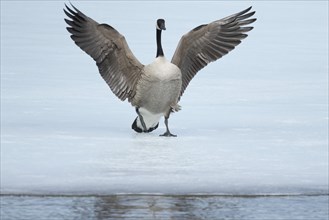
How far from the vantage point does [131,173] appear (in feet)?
25.9

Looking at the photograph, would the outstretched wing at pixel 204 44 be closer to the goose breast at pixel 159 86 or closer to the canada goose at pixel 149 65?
the canada goose at pixel 149 65

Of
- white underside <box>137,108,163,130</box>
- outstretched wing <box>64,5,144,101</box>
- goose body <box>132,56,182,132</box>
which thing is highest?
outstretched wing <box>64,5,144,101</box>

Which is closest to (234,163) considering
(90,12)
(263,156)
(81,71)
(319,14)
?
(263,156)

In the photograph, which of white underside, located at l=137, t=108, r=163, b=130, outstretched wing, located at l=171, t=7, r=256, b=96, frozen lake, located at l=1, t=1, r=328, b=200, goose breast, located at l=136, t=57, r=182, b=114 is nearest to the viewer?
frozen lake, located at l=1, t=1, r=328, b=200

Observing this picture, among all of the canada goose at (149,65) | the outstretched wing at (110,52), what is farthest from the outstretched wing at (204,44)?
the outstretched wing at (110,52)

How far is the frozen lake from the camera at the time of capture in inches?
303

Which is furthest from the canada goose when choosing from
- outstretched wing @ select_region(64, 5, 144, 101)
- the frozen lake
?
the frozen lake

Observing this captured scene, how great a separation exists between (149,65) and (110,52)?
1.57 ft

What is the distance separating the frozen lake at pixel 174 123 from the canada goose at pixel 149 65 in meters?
0.28

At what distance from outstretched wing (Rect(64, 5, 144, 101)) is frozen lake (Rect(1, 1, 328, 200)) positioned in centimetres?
42

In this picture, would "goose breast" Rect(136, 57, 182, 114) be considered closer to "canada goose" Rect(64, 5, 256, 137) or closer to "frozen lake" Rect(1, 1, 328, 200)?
"canada goose" Rect(64, 5, 256, 137)

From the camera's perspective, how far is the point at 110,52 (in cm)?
1001

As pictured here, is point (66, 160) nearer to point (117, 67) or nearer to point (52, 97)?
point (117, 67)

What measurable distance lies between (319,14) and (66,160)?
13.1 m
